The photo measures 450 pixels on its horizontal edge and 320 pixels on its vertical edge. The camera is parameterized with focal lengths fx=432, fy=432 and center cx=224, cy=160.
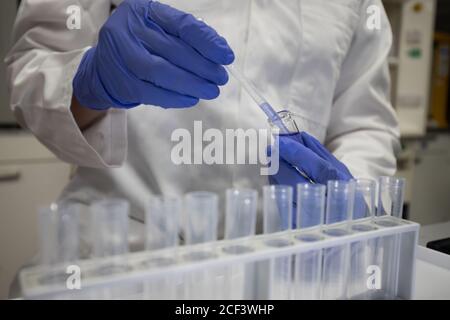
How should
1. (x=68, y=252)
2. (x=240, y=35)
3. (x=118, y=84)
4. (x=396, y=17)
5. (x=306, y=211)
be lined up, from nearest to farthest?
(x=68, y=252) < (x=306, y=211) < (x=118, y=84) < (x=240, y=35) < (x=396, y=17)

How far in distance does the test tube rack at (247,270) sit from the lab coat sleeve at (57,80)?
0.36m

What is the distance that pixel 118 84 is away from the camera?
2.27ft

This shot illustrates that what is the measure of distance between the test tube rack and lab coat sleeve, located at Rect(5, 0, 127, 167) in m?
0.36

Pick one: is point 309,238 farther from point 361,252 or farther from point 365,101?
point 365,101

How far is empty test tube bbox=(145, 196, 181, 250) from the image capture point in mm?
478

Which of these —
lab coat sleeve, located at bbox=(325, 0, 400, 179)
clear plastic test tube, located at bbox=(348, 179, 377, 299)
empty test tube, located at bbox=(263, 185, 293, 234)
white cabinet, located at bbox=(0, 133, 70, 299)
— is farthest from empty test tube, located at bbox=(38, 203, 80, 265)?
white cabinet, located at bbox=(0, 133, 70, 299)

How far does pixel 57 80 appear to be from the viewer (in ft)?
2.50

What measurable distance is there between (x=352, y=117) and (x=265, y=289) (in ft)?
2.32

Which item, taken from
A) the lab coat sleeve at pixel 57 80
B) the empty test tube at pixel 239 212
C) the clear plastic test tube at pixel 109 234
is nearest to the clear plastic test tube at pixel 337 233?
the empty test tube at pixel 239 212

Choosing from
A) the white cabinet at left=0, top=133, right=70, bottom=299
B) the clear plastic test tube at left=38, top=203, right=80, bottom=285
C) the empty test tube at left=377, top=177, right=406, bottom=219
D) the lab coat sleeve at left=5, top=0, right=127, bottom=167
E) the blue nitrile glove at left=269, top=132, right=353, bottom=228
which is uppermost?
the lab coat sleeve at left=5, top=0, right=127, bottom=167

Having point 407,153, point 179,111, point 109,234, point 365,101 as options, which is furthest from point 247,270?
point 407,153

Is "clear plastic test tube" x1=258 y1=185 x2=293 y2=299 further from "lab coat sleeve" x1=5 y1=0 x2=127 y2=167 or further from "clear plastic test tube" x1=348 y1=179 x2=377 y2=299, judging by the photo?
"lab coat sleeve" x1=5 y1=0 x2=127 y2=167
